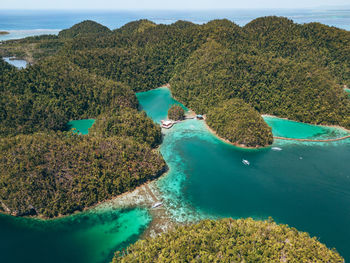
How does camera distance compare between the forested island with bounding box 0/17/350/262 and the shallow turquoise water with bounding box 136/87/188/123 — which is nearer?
the forested island with bounding box 0/17/350/262

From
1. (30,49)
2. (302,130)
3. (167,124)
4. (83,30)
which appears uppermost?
(83,30)

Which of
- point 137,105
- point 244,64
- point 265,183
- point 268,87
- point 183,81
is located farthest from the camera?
point 183,81

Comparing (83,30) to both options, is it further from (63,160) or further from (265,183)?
(265,183)

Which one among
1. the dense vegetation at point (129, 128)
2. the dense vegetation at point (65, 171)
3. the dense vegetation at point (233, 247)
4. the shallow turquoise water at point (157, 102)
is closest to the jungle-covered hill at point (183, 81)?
the dense vegetation at point (129, 128)

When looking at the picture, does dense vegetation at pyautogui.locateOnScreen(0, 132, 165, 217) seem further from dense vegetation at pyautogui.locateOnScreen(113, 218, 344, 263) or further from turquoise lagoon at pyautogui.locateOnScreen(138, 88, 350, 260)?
dense vegetation at pyautogui.locateOnScreen(113, 218, 344, 263)

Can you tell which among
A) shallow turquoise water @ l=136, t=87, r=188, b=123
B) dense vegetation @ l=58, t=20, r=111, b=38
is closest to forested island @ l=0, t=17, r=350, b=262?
shallow turquoise water @ l=136, t=87, r=188, b=123

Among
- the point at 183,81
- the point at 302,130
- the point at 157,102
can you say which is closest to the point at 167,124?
the point at 157,102
